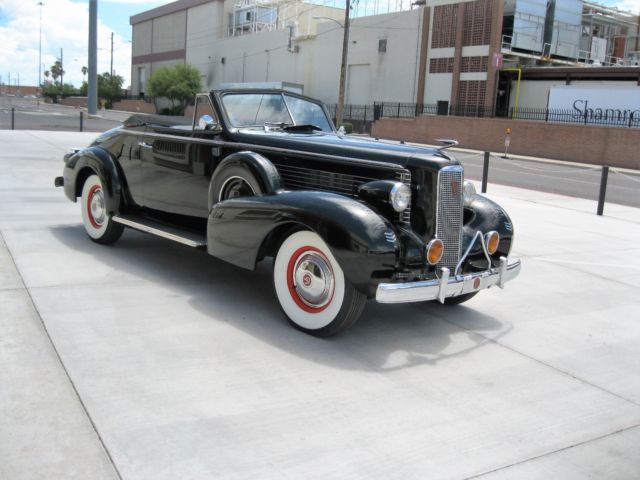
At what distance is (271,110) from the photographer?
6.41 m

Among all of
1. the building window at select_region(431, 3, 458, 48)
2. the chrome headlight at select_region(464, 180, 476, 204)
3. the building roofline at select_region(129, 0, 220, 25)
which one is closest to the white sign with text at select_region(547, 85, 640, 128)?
the building window at select_region(431, 3, 458, 48)

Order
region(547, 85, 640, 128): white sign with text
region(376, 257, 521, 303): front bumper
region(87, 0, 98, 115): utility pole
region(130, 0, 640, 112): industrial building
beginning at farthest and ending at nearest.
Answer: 1. region(130, 0, 640, 112): industrial building
2. region(87, 0, 98, 115): utility pole
3. region(547, 85, 640, 128): white sign with text
4. region(376, 257, 521, 303): front bumper

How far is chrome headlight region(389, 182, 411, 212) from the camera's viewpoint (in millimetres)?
4672

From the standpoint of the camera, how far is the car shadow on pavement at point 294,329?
455cm

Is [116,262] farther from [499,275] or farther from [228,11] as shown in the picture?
[228,11]

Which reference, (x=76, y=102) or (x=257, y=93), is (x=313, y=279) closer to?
(x=257, y=93)

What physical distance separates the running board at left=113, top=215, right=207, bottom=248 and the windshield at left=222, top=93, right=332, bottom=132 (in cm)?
110

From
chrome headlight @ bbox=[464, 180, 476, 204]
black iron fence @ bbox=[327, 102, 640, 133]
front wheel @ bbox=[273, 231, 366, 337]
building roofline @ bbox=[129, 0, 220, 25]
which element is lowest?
front wheel @ bbox=[273, 231, 366, 337]

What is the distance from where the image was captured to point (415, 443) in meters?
3.34

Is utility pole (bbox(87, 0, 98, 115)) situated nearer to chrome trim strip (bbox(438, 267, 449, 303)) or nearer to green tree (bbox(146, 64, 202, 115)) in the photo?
green tree (bbox(146, 64, 202, 115))

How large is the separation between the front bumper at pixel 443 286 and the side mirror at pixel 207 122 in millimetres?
2694

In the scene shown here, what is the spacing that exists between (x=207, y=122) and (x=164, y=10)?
8348 cm

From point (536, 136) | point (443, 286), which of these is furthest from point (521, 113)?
point (443, 286)

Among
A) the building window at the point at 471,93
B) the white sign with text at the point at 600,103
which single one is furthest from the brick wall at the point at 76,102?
the white sign with text at the point at 600,103
